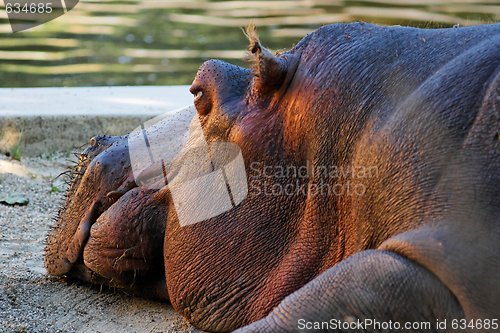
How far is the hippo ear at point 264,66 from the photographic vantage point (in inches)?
110

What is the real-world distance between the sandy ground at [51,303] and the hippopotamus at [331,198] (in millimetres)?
91

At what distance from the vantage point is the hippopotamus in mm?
2275

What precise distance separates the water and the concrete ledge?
2586 millimetres

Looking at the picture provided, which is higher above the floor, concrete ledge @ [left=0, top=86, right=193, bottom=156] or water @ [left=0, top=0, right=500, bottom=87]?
concrete ledge @ [left=0, top=86, right=193, bottom=156]

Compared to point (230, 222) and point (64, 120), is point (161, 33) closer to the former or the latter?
point (64, 120)

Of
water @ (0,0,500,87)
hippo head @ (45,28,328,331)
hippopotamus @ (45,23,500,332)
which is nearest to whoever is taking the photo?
hippopotamus @ (45,23,500,332)

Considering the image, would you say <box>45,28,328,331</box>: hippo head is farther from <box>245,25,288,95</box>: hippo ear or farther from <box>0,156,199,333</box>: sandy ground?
<box>0,156,199,333</box>: sandy ground

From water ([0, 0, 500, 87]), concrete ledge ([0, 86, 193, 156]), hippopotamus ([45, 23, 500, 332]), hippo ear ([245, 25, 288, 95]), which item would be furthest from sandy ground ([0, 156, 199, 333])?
water ([0, 0, 500, 87])

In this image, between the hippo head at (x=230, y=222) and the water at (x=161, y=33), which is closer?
the hippo head at (x=230, y=222)

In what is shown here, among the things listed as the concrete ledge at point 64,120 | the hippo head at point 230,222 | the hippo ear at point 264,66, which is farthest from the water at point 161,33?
the hippo ear at point 264,66

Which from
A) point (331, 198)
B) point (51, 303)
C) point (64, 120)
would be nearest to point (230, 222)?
point (331, 198)

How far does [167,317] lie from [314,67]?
3.17 ft

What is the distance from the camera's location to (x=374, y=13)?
12414mm

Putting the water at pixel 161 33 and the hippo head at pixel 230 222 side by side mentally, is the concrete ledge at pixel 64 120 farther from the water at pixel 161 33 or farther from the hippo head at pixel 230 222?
the water at pixel 161 33
